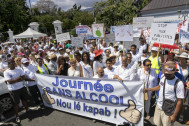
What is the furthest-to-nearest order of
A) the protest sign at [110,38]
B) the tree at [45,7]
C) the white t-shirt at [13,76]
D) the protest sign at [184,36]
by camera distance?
the tree at [45,7]
the protest sign at [110,38]
the protest sign at [184,36]
the white t-shirt at [13,76]

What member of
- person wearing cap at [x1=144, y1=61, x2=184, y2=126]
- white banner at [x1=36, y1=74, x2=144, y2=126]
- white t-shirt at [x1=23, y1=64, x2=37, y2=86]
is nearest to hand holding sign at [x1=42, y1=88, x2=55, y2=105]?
white banner at [x1=36, y1=74, x2=144, y2=126]

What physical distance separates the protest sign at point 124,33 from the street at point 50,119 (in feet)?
10.1

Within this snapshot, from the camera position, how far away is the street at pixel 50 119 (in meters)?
3.96

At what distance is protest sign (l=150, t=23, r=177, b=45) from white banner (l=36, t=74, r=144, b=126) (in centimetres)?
183

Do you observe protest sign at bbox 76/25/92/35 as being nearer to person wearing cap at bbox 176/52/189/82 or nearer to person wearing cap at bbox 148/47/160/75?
person wearing cap at bbox 148/47/160/75

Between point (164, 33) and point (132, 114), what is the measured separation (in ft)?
8.33

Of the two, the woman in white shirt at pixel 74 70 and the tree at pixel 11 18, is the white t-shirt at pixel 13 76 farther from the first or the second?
the tree at pixel 11 18

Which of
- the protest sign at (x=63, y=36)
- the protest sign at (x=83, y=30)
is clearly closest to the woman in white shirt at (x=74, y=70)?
the protest sign at (x=63, y=36)

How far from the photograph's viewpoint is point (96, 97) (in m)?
3.70

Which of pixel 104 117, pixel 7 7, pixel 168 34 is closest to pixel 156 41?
pixel 168 34

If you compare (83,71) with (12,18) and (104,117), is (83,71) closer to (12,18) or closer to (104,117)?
(104,117)

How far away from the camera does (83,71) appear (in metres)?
4.45

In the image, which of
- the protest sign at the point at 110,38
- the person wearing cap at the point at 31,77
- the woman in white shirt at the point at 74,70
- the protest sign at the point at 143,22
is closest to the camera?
the woman in white shirt at the point at 74,70

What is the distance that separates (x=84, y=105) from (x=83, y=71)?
1.06m
